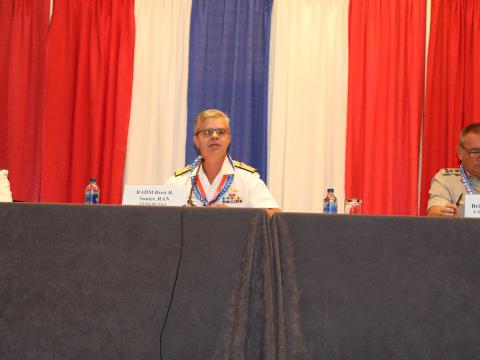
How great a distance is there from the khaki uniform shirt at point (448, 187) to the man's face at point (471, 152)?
0.10 m

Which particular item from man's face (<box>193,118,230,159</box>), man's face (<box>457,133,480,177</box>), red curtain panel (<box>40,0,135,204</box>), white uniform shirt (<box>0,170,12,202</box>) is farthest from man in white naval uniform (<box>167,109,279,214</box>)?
red curtain panel (<box>40,0,135,204</box>)

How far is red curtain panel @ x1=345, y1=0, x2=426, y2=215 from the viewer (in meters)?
3.96

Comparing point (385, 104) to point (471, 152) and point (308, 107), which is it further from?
point (471, 152)

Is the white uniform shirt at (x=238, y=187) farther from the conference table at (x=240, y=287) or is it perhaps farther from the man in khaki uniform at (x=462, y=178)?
the conference table at (x=240, y=287)

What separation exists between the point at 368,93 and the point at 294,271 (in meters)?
2.62

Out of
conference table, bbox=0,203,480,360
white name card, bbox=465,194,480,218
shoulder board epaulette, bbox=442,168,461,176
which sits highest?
shoulder board epaulette, bbox=442,168,461,176

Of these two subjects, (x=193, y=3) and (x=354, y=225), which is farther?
(x=193, y=3)

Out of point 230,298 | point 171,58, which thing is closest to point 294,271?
point 230,298

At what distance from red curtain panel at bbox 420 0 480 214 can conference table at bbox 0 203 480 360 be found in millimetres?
2338

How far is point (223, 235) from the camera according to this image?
1729 millimetres

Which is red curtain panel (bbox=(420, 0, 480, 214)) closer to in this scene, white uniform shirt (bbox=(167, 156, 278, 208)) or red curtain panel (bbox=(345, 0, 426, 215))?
red curtain panel (bbox=(345, 0, 426, 215))

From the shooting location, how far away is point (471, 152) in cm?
290

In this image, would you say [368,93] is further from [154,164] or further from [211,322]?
[211,322]

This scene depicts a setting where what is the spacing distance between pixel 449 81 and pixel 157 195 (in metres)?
2.71
